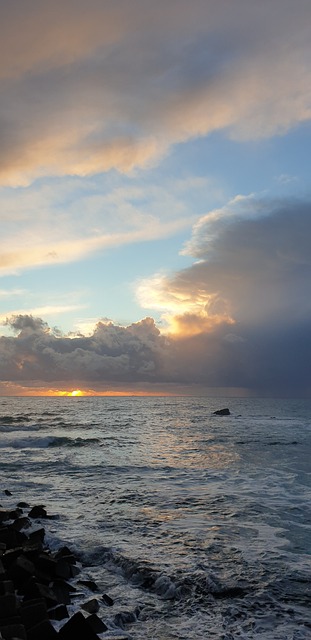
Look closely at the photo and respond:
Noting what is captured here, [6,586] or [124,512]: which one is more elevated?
[6,586]

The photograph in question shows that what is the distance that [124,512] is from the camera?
15156 millimetres

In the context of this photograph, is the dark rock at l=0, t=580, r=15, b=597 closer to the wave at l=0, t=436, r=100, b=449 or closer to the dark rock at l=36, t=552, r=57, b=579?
the dark rock at l=36, t=552, r=57, b=579

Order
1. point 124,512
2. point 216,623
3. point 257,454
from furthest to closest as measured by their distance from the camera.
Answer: point 257,454, point 124,512, point 216,623

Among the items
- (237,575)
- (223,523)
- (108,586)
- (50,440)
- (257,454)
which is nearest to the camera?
(108,586)

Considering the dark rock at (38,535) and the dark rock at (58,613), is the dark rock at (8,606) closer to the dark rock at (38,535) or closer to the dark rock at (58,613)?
the dark rock at (58,613)

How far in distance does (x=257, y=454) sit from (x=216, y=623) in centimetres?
2618

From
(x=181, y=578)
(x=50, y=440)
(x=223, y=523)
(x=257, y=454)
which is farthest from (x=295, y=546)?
(x=50, y=440)

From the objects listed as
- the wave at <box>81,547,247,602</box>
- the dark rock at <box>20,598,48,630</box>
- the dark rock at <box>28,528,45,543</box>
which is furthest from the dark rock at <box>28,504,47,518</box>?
the dark rock at <box>20,598,48,630</box>

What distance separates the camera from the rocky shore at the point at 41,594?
6.54 meters

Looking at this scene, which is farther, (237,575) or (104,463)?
(104,463)

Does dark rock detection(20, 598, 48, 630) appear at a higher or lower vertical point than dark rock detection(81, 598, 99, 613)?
higher

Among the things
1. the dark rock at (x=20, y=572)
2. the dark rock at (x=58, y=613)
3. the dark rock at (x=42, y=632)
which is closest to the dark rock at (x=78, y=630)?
the dark rock at (x=42, y=632)

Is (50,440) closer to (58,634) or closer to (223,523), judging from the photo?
(223,523)

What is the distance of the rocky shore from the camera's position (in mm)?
6543
